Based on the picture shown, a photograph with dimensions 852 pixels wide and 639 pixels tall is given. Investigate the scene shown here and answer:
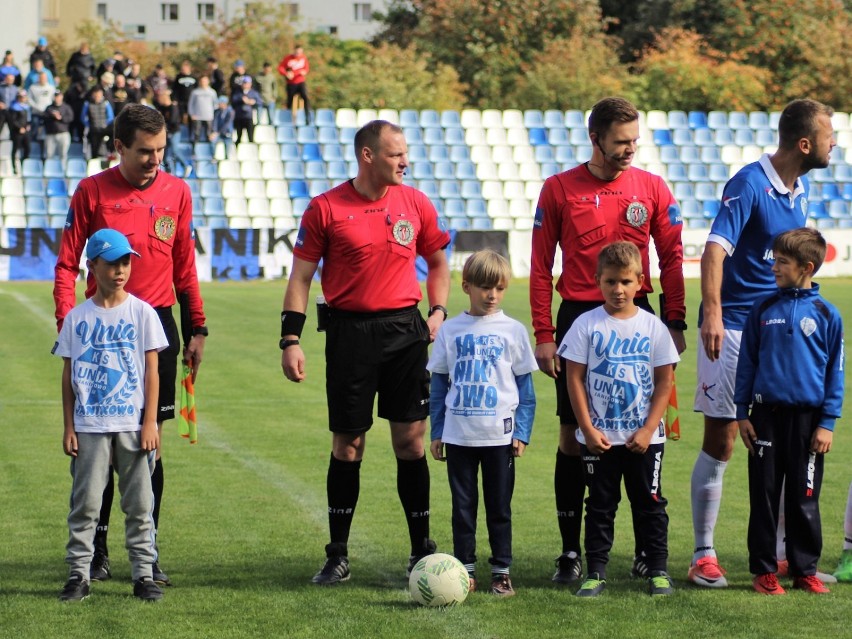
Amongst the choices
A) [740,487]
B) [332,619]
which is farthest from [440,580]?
[740,487]

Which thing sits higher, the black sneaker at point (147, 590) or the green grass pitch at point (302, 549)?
the black sneaker at point (147, 590)

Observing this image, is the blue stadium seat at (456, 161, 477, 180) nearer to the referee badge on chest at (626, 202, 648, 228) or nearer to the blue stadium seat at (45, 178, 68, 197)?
the blue stadium seat at (45, 178, 68, 197)

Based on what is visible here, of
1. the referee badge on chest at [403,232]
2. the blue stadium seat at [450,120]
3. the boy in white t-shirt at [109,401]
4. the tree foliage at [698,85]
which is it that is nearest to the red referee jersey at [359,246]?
the referee badge on chest at [403,232]

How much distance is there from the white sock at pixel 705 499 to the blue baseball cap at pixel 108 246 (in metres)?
2.87

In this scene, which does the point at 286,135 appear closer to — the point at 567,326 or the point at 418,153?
the point at 418,153

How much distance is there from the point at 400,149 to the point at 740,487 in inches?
151

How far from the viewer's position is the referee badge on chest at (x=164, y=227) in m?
6.34

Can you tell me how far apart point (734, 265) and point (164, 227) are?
8.85ft

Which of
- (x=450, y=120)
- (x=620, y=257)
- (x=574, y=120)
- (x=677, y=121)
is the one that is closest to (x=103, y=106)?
(x=450, y=120)

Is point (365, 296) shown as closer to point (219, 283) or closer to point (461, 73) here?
point (219, 283)

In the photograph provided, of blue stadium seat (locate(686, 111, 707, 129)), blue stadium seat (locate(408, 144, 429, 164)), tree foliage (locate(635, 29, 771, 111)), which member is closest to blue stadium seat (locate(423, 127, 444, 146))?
blue stadium seat (locate(408, 144, 429, 164))

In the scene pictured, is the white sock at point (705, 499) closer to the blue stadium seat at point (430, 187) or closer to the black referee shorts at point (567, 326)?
the black referee shorts at point (567, 326)

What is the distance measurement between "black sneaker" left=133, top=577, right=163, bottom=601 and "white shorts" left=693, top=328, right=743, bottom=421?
2621mm

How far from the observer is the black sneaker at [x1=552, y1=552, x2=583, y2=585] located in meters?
6.29
